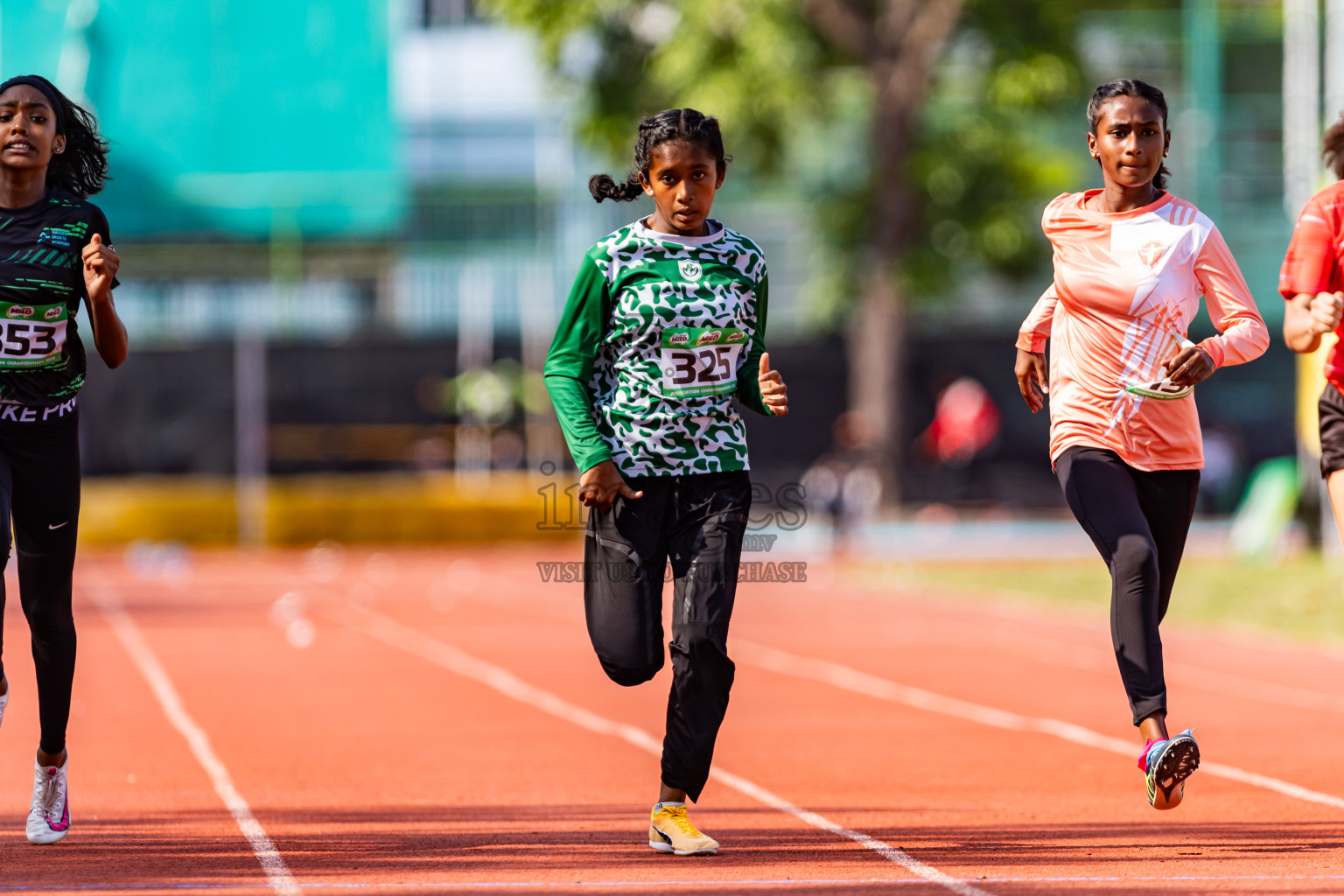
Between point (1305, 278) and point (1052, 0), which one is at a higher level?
point (1052, 0)

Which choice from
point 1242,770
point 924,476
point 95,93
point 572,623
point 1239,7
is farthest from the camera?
point 1239,7

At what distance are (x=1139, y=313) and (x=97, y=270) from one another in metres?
2.97

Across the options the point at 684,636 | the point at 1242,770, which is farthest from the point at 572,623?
the point at 684,636

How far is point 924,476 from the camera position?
31812mm

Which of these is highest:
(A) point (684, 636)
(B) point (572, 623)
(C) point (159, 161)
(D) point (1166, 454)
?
(C) point (159, 161)

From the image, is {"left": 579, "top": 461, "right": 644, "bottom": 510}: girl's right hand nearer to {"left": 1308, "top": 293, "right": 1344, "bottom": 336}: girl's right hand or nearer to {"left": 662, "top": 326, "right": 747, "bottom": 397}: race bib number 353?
{"left": 662, "top": 326, "right": 747, "bottom": 397}: race bib number 353

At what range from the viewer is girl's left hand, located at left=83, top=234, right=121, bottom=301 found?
5.63 m

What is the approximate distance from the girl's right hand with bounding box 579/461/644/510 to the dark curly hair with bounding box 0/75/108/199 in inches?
70.1

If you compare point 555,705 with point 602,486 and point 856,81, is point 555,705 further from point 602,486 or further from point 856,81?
point 856,81

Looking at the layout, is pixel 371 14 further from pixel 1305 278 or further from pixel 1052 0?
pixel 1305 278

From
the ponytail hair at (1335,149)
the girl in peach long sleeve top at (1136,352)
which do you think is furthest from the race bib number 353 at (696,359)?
the ponytail hair at (1335,149)

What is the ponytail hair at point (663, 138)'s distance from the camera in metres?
5.74

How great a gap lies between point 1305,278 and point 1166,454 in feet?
2.07

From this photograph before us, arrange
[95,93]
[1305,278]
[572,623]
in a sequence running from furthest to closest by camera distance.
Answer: [95,93] → [572,623] → [1305,278]
